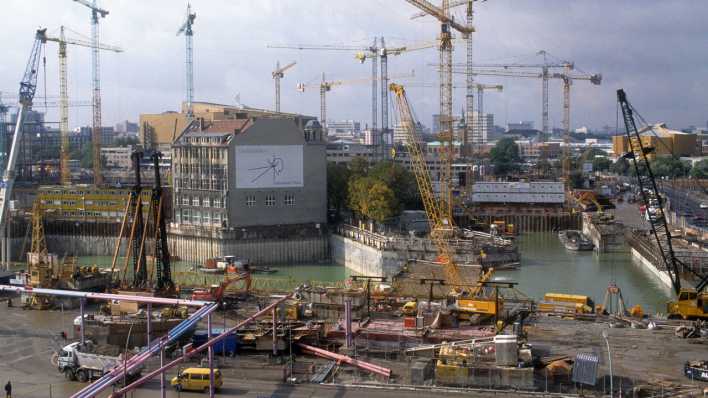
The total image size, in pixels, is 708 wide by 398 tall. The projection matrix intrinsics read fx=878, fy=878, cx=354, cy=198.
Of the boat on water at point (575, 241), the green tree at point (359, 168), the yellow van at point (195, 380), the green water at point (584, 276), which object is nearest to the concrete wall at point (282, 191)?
the green tree at point (359, 168)

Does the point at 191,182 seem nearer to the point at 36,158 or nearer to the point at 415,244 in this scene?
the point at 415,244

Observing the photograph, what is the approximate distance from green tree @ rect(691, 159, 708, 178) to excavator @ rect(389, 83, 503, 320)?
32731 mm

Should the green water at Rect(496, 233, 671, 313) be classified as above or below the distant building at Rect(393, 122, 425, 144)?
below

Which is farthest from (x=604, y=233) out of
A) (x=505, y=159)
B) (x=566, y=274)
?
(x=505, y=159)

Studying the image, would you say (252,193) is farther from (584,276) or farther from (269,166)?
(584,276)

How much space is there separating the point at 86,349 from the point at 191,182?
66.3 ft

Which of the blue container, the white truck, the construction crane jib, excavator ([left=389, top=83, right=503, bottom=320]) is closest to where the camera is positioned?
the white truck

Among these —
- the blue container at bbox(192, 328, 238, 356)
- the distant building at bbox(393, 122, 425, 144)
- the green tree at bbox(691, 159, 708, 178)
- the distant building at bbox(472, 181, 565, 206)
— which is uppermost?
the distant building at bbox(393, 122, 425, 144)

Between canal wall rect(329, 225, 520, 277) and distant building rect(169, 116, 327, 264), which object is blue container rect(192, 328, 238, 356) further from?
distant building rect(169, 116, 327, 264)

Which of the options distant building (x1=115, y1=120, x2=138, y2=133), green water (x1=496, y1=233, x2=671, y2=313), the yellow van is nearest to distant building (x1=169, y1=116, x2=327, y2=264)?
green water (x1=496, y1=233, x2=671, y2=313)

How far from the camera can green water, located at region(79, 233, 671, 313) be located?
26500 millimetres

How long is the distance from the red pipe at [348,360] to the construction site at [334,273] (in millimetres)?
54

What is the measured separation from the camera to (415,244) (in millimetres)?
31047

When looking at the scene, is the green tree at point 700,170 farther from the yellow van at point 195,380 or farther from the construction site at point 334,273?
the yellow van at point 195,380
